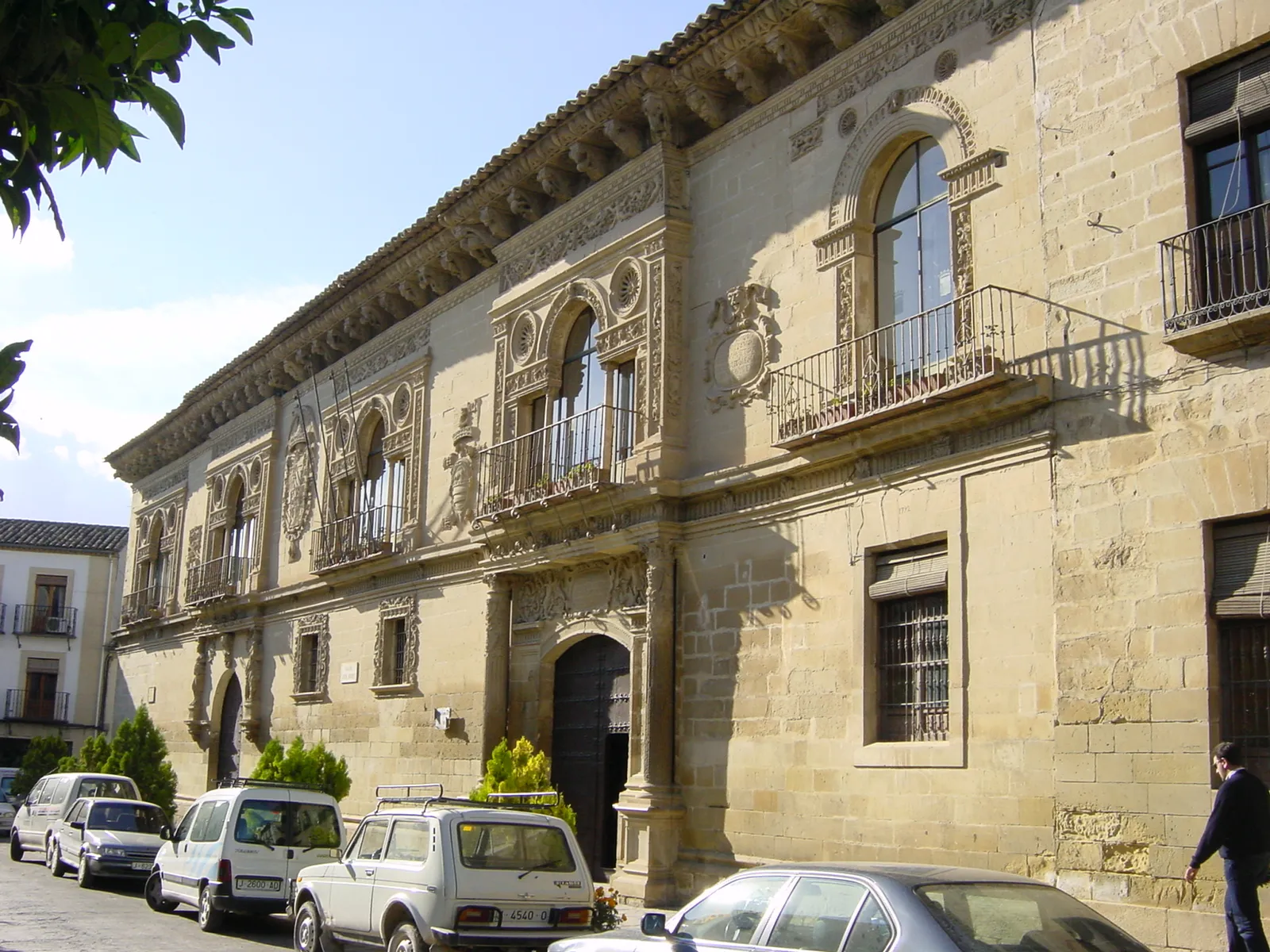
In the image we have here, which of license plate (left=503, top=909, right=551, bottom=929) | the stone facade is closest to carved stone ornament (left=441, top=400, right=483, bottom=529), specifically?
the stone facade

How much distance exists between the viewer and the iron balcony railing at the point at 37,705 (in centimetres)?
4484

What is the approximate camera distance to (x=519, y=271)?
64.4 ft

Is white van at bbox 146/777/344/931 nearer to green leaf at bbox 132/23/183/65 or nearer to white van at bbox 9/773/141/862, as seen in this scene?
white van at bbox 9/773/141/862

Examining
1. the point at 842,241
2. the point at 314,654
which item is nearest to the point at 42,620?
the point at 314,654

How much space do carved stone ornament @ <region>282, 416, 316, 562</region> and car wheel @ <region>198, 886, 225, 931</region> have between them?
1169cm

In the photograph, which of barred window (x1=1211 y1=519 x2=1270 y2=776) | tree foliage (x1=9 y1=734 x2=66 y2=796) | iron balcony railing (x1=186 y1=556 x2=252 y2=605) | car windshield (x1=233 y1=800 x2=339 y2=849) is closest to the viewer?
barred window (x1=1211 y1=519 x2=1270 y2=776)

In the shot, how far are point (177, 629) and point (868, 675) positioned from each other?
79.6 ft

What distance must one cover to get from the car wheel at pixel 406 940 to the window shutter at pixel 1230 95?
874 cm

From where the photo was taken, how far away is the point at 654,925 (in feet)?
23.1

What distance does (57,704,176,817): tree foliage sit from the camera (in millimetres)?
27766

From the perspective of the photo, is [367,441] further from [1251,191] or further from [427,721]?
[1251,191]

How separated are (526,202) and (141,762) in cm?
1596

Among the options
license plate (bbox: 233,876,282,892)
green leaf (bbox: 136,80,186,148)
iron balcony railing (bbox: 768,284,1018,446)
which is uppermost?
iron balcony railing (bbox: 768,284,1018,446)

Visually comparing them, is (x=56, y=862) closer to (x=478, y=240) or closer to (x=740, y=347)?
(x=478, y=240)
